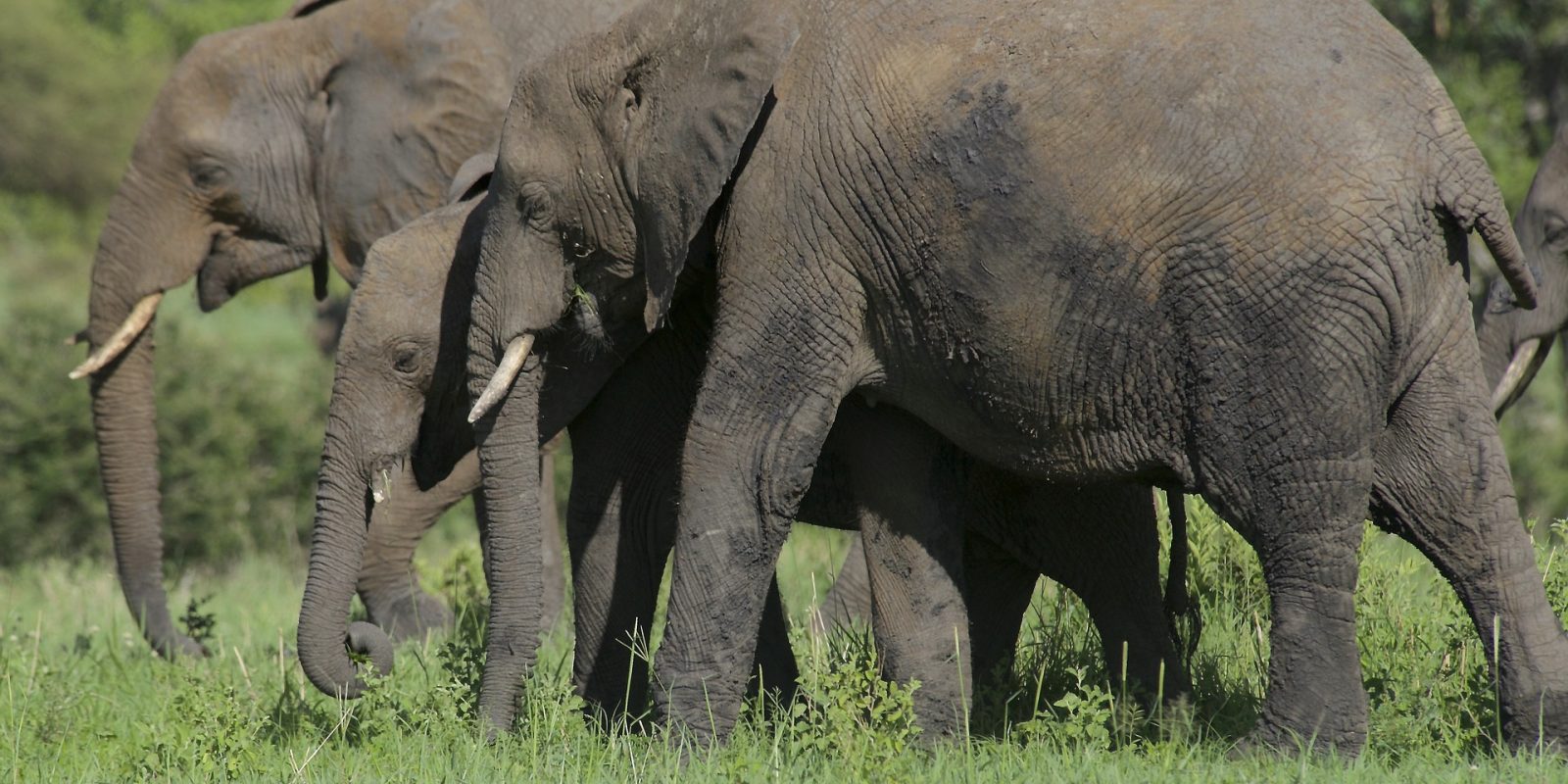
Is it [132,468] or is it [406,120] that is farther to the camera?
[132,468]

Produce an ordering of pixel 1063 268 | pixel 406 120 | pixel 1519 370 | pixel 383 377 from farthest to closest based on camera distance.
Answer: pixel 406 120 < pixel 1519 370 < pixel 383 377 < pixel 1063 268

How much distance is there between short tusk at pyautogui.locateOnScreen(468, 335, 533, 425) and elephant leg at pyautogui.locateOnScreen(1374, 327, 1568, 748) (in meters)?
2.43

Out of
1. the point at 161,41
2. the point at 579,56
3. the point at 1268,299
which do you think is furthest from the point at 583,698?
the point at 161,41

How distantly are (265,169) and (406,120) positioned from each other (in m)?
0.81

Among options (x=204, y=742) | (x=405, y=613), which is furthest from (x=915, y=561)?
(x=405, y=613)

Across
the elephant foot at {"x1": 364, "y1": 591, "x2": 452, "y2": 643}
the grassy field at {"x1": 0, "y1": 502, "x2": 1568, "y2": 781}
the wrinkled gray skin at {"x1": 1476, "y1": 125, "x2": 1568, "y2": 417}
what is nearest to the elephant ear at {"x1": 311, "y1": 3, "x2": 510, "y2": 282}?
the elephant foot at {"x1": 364, "y1": 591, "x2": 452, "y2": 643}

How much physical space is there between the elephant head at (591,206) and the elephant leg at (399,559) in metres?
2.71

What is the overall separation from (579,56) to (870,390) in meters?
1.28

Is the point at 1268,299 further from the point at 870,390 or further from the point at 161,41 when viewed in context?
the point at 161,41

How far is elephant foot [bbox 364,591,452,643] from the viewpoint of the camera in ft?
28.0

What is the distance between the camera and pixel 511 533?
5.92m

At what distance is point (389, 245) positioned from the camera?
6.07 metres

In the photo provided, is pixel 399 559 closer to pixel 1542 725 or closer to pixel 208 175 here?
pixel 208 175

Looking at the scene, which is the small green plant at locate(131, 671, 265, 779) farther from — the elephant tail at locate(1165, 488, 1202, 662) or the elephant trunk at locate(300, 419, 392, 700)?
the elephant tail at locate(1165, 488, 1202, 662)
